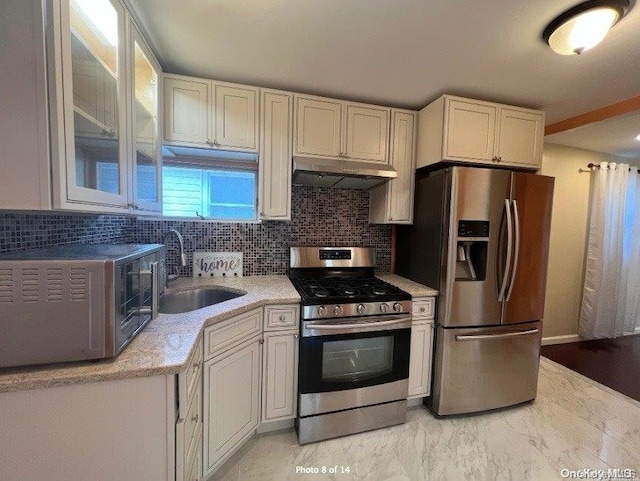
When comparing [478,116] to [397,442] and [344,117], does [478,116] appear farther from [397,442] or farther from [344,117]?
[397,442]

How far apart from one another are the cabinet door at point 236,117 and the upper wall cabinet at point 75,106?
1.70 feet

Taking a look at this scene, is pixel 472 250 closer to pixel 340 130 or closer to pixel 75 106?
pixel 340 130

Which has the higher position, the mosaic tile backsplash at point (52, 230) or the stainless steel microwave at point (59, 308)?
the mosaic tile backsplash at point (52, 230)

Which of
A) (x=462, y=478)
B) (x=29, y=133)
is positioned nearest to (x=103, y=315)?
(x=29, y=133)

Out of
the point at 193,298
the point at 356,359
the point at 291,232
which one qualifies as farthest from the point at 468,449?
the point at 193,298

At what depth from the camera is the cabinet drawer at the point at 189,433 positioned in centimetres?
94

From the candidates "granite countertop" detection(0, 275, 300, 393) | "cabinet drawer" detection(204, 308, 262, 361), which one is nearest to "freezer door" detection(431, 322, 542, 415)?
"cabinet drawer" detection(204, 308, 262, 361)

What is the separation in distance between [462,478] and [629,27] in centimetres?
245

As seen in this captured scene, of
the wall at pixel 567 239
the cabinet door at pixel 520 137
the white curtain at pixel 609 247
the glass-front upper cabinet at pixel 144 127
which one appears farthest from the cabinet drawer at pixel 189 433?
the white curtain at pixel 609 247

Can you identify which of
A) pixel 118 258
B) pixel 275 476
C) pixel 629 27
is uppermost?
pixel 629 27

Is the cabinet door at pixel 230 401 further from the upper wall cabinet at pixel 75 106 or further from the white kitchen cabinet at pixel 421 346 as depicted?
the white kitchen cabinet at pixel 421 346

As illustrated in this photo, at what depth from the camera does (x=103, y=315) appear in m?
0.83

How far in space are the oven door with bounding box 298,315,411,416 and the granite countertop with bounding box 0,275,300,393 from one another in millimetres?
490

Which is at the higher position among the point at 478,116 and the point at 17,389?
the point at 478,116
